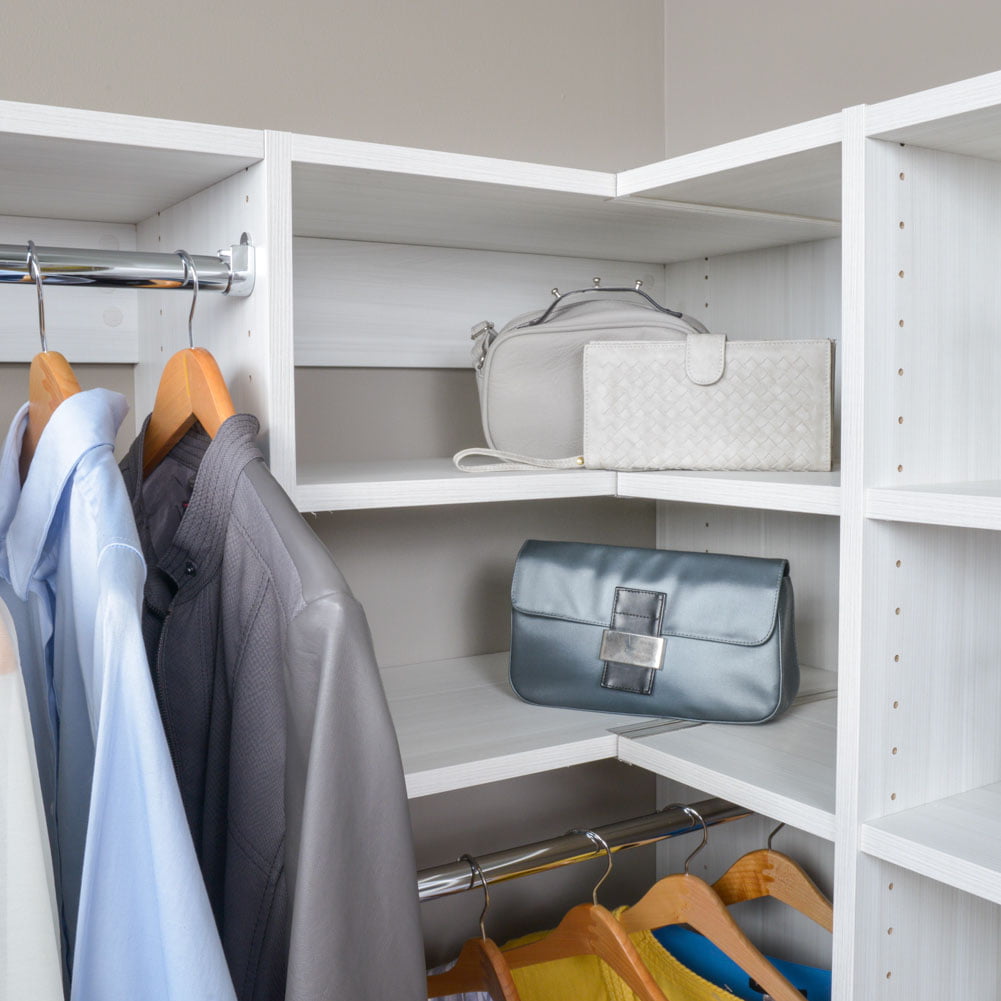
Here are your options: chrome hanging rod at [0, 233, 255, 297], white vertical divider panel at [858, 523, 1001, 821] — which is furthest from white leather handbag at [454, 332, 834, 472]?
chrome hanging rod at [0, 233, 255, 297]

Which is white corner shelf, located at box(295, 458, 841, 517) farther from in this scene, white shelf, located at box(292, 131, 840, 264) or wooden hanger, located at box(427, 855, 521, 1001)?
wooden hanger, located at box(427, 855, 521, 1001)

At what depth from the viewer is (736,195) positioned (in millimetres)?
1109

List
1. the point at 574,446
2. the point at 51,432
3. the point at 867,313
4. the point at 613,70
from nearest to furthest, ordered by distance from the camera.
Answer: the point at 51,432, the point at 867,313, the point at 574,446, the point at 613,70

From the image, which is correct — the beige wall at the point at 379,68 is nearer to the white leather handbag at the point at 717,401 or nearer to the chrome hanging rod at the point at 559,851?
the white leather handbag at the point at 717,401

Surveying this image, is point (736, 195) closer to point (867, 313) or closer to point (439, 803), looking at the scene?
point (867, 313)

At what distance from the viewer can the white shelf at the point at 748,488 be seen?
942 millimetres

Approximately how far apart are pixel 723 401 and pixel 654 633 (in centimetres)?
26

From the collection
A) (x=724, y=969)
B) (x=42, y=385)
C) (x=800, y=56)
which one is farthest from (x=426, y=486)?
(x=800, y=56)

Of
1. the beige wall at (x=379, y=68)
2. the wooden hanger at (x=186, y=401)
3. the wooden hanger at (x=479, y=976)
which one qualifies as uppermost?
the beige wall at (x=379, y=68)

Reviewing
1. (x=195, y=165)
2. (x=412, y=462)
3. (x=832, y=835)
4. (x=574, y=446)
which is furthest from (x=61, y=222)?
(x=832, y=835)

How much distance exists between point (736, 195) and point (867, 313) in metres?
0.30

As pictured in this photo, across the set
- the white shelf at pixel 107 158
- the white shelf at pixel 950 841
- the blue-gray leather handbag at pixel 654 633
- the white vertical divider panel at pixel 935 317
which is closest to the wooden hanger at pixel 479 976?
the blue-gray leather handbag at pixel 654 633

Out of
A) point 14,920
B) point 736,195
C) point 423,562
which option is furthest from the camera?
point 423,562

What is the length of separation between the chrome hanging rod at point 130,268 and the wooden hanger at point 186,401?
13 millimetres
